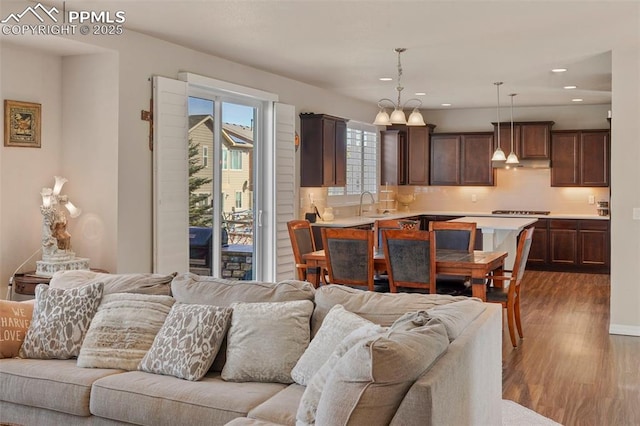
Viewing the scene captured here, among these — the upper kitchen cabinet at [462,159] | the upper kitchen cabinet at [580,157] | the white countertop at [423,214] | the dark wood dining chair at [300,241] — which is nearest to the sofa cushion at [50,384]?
the dark wood dining chair at [300,241]

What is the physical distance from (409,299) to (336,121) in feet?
18.3

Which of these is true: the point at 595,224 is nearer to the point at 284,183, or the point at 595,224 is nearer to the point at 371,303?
the point at 284,183

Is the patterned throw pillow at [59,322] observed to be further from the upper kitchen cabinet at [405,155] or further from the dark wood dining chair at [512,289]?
the upper kitchen cabinet at [405,155]

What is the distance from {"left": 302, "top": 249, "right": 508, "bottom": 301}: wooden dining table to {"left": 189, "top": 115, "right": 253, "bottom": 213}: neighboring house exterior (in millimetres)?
1444

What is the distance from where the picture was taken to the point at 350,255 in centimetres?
522

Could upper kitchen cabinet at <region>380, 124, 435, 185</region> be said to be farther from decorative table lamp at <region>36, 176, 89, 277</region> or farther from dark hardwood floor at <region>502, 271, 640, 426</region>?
decorative table lamp at <region>36, 176, 89, 277</region>

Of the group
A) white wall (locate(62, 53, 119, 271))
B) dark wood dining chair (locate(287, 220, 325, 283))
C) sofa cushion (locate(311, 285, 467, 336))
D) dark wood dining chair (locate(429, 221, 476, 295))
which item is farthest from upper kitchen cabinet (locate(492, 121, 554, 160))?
sofa cushion (locate(311, 285, 467, 336))

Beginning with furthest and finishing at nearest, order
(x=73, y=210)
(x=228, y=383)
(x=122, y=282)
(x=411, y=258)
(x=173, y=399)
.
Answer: (x=73, y=210)
(x=411, y=258)
(x=122, y=282)
(x=228, y=383)
(x=173, y=399)

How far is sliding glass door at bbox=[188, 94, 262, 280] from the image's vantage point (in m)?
6.36

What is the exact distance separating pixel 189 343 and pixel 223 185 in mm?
3770

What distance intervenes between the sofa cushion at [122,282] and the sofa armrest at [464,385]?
1768mm

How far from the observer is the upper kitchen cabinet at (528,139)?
10.1 meters

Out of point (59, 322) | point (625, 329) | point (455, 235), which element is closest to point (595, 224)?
point (625, 329)

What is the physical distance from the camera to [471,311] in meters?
3.01
